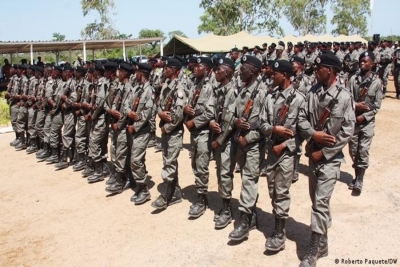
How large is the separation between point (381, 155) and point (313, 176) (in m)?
4.60

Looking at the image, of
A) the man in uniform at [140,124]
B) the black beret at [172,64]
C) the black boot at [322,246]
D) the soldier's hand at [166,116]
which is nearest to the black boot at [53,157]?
the man in uniform at [140,124]

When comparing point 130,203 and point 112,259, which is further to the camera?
point 130,203

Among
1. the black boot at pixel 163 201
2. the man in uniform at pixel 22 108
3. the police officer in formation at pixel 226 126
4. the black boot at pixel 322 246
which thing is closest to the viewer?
the police officer in formation at pixel 226 126

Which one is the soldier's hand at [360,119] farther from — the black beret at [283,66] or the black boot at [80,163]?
the black boot at [80,163]

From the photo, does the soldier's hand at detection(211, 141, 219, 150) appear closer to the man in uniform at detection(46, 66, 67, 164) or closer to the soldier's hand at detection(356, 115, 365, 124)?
the soldier's hand at detection(356, 115, 365, 124)

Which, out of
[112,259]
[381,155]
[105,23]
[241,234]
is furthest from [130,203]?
[105,23]

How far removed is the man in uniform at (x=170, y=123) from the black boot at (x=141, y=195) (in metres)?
0.38

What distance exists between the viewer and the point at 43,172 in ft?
27.7

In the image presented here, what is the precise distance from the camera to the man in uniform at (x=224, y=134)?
5168mm

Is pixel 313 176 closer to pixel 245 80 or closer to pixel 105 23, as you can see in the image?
pixel 245 80

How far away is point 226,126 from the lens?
515 cm

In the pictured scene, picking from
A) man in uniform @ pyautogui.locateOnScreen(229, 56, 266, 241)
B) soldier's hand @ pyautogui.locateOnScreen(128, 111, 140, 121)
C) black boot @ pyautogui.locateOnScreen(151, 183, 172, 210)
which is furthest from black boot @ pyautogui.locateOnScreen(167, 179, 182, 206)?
man in uniform @ pyautogui.locateOnScreen(229, 56, 266, 241)

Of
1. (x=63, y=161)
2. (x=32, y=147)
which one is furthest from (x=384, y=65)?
(x=32, y=147)

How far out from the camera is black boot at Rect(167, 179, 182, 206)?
6218 mm
